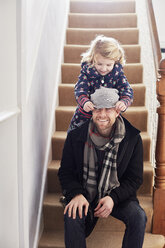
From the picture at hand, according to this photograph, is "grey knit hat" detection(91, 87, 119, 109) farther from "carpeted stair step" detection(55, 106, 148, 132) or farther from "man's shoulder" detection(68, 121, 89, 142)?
"carpeted stair step" detection(55, 106, 148, 132)

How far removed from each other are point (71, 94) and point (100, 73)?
0.81 metres

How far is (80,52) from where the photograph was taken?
10.6 ft

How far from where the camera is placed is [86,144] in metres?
1.83

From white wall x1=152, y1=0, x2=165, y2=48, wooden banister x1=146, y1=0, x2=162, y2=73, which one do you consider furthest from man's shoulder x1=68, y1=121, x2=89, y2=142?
white wall x1=152, y1=0, x2=165, y2=48

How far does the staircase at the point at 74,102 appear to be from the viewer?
6.83 feet

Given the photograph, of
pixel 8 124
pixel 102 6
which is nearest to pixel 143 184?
pixel 8 124

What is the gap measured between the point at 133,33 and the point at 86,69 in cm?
155

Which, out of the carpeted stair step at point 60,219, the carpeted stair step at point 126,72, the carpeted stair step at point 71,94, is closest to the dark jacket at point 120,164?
the carpeted stair step at point 60,219

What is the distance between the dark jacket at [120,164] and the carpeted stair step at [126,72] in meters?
1.22

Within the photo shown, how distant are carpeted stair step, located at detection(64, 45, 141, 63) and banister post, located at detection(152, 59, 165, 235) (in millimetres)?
1277

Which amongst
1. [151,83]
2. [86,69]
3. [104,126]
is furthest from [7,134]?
[151,83]

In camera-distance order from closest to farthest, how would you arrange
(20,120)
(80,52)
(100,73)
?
(20,120) < (100,73) < (80,52)

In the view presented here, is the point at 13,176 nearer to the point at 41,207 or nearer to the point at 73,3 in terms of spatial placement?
the point at 41,207

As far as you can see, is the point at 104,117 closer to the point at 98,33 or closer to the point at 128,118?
the point at 128,118
